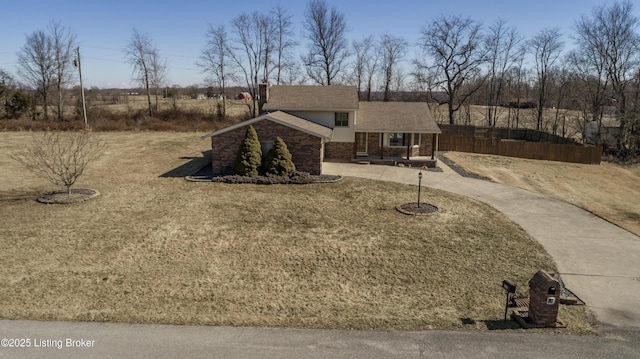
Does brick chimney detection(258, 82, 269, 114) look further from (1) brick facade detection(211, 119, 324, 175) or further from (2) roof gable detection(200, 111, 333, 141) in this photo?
(1) brick facade detection(211, 119, 324, 175)

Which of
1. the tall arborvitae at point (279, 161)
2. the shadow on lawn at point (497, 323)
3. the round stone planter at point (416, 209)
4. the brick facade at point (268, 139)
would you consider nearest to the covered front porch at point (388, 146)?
the brick facade at point (268, 139)

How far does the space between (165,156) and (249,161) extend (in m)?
9.75

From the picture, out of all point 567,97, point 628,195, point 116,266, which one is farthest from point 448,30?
point 116,266

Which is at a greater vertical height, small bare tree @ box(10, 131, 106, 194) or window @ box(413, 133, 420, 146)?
window @ box(413, 133, 420, 146)

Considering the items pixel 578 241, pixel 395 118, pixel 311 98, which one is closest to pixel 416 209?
pixel 578 241

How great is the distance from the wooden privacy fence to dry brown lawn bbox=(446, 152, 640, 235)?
0.93 meters

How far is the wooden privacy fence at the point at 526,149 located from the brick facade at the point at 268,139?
16.0 meters

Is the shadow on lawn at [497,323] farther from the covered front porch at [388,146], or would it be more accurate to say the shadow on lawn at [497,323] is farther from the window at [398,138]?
the window at [398,138]

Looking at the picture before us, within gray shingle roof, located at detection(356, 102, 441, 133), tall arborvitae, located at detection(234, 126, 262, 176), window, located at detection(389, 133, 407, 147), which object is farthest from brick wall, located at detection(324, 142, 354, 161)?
tall arborvitae, located at detection(234, 126, 262, 176)

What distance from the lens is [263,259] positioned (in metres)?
12.4

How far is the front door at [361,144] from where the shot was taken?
2714 cm

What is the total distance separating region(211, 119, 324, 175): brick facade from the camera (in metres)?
21.8

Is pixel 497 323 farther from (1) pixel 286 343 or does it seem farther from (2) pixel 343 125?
(2) pixel 343 125

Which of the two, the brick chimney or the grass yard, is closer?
the grass yard
